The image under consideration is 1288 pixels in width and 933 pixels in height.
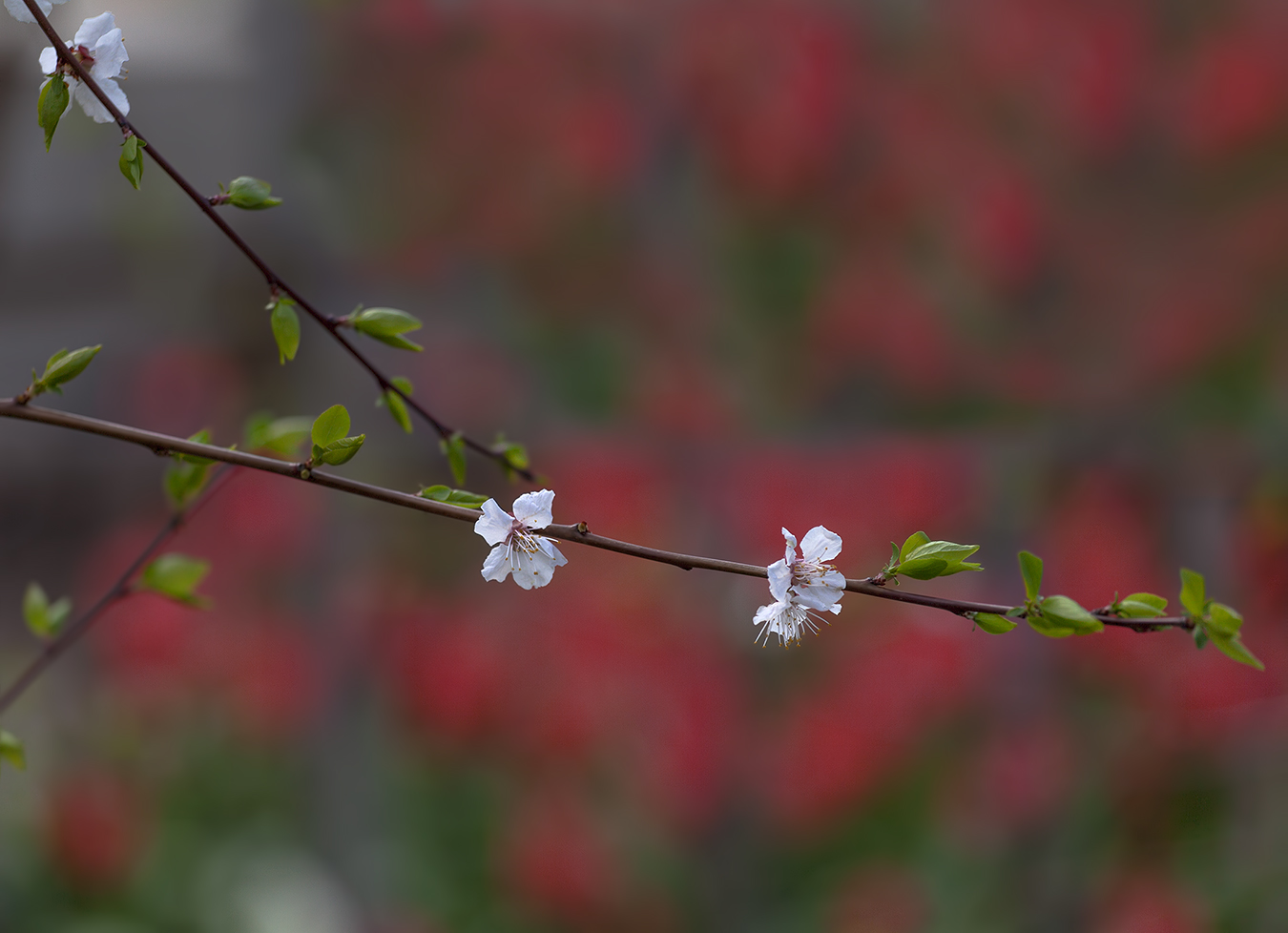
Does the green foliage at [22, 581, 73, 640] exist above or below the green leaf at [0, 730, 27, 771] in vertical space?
above

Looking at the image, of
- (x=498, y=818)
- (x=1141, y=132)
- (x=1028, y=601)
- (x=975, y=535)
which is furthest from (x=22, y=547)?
(x=1141, y=132)

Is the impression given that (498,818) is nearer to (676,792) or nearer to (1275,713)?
(676,792)

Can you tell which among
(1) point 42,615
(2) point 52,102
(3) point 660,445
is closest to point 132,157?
(2) point 52,102

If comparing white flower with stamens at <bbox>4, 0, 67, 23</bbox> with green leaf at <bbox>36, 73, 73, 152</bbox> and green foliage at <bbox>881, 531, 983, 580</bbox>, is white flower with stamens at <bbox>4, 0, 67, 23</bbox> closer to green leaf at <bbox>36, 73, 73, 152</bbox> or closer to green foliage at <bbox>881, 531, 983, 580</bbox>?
green leaf at <bbox>36, 73, 73, 152</bbox>

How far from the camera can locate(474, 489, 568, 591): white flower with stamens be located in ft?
0.90

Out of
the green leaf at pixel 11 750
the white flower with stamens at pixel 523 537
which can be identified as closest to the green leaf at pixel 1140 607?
the white flower with stamens at pixel 523 537

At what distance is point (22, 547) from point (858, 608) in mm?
988

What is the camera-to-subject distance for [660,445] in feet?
3.70

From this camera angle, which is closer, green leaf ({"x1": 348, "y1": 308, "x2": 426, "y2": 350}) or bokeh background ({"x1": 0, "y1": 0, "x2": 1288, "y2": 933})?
green leaf ({"x1": 348, "y1": 308, "x2": 426, "y2": 350})

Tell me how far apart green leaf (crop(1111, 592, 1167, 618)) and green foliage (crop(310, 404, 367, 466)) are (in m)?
0.23

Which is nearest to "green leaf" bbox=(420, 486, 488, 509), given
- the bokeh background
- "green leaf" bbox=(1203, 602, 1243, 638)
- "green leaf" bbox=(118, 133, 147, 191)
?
"green leaf" bbox=(118, 133, 147, 191)

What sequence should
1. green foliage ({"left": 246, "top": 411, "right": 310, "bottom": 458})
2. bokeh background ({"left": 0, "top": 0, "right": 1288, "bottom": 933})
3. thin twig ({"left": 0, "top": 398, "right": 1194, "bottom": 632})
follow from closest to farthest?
thin twig ({"left": 0, "top": 398, "right": 1194, "bottom": 632}) < green foliage ({"left": 246, "top": 411, "right": 310, "bottom": 458}) < bokeh background ({"left": 0, "top": 0, "right": 1288, "bottom": 933})

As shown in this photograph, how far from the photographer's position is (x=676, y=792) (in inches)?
43.8

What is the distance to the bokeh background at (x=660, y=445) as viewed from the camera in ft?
3.42
